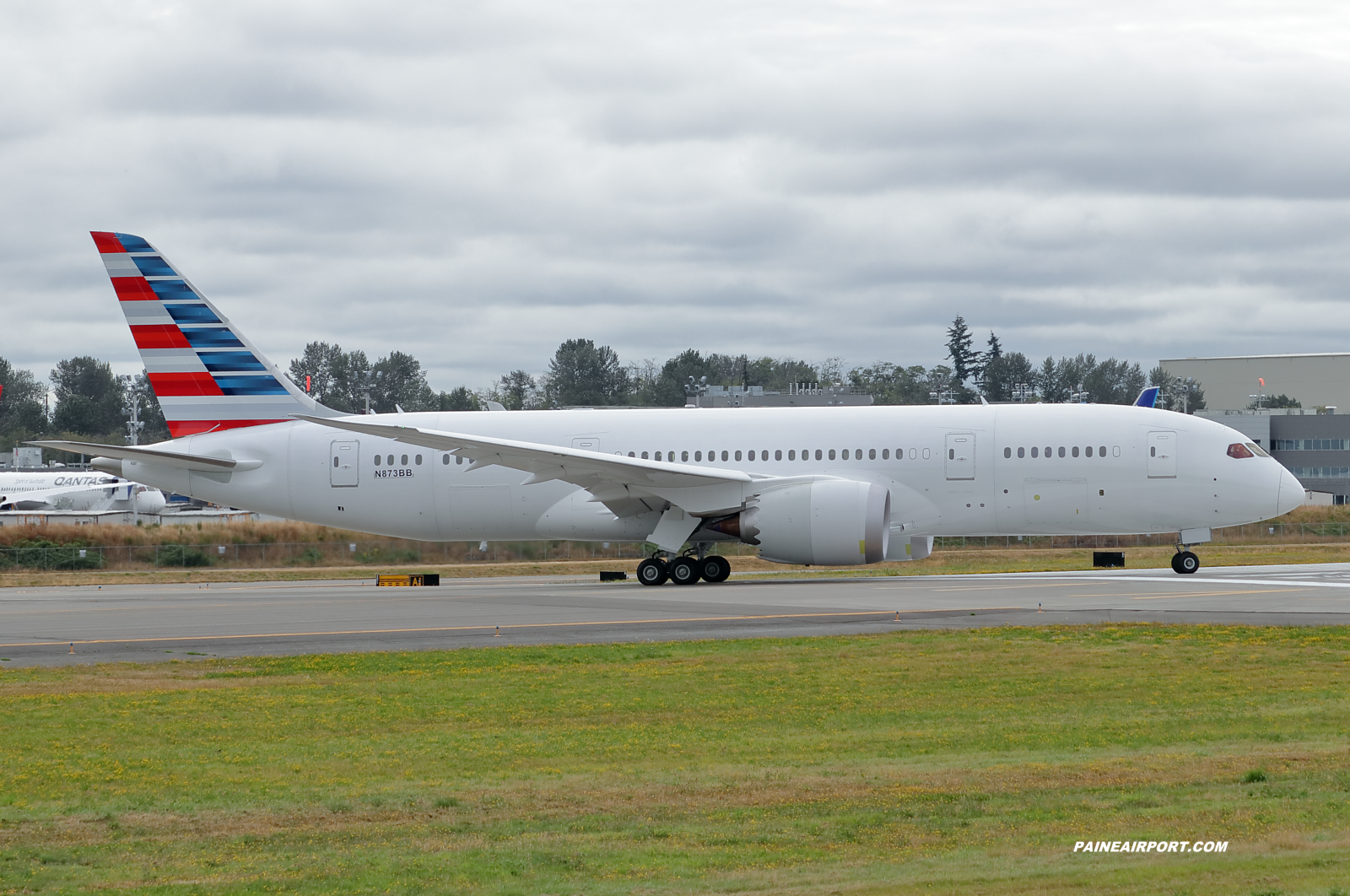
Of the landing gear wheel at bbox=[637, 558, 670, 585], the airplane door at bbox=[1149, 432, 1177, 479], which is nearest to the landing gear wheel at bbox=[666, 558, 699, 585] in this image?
the landing gear wheel at bbox=[637, 558, 670, 585]

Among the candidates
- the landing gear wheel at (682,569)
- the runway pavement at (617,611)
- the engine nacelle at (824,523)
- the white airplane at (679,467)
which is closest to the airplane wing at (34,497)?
the runway pavement at (617,611)

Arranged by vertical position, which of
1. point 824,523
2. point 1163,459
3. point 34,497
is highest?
point 1163,459

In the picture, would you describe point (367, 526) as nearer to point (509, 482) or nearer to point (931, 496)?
point (509, 482)

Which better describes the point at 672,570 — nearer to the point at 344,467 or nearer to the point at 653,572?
the point at 653,572

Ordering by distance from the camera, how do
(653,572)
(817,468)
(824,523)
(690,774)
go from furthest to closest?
(653,572), (817,468), (824,523), (690,774)

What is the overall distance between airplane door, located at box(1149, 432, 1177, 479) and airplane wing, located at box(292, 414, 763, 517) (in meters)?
8.68

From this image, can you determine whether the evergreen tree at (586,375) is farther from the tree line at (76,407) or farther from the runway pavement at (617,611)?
the runway pavement at (617,611)

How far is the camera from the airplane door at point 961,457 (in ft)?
98.9

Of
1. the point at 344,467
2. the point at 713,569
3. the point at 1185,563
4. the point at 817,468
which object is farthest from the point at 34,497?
the point at 1185,563

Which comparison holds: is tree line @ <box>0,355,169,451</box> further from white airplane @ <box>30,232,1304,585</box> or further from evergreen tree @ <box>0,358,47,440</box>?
white airplane @ <box>30,232,1304,585</box>

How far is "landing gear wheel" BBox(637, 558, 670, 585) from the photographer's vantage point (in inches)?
1228

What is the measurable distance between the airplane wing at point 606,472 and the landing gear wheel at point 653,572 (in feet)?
3.98

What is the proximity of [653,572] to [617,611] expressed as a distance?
7.38 metres

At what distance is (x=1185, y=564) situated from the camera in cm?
3034
